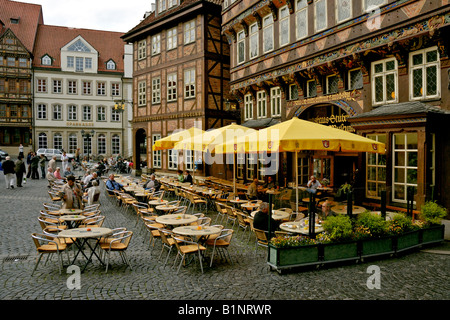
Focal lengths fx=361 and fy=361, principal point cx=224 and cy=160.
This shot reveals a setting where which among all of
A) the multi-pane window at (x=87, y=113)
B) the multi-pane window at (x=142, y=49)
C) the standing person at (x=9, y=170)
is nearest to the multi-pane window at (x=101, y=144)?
the multi-pane window at (x=87, y=113)

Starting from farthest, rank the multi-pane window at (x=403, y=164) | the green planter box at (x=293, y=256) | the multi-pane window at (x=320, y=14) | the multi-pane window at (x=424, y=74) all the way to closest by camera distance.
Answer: the multi-pane window at (x=320, y=14)
the multi-pane window at (x=403, y=164)
the multi-pane window at (x=424, y=74)
the green planter box at (x=293, y=256)

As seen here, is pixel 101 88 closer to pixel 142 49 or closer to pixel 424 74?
pixel 142 49

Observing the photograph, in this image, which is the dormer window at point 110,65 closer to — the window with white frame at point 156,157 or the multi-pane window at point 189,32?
the window with white frame at point 156,157

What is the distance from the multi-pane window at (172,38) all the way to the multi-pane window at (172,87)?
1989 millimetres

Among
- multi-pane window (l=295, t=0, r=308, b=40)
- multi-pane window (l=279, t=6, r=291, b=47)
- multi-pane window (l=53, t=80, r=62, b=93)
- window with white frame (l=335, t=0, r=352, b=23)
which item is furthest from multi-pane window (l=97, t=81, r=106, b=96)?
window with white frame (l=335, t=0, r=352, b=23)

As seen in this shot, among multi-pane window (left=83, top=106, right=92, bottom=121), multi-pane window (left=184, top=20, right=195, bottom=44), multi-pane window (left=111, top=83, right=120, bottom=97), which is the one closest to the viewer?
multi-pane window (left=184, top=20, right=195, bottom=44)

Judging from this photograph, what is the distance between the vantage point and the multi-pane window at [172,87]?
24766 mm

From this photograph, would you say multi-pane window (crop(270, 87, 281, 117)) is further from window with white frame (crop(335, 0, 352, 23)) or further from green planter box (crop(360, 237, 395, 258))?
green planter box (crop(360, 237, 395, 258))

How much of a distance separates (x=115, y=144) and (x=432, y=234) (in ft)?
141

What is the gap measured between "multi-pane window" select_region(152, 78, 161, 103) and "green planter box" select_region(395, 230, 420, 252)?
20.8 metres

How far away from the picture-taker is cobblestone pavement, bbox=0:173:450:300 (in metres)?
5.96

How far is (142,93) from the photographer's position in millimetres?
27734

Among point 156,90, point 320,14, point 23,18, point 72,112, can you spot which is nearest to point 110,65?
point 72,112
